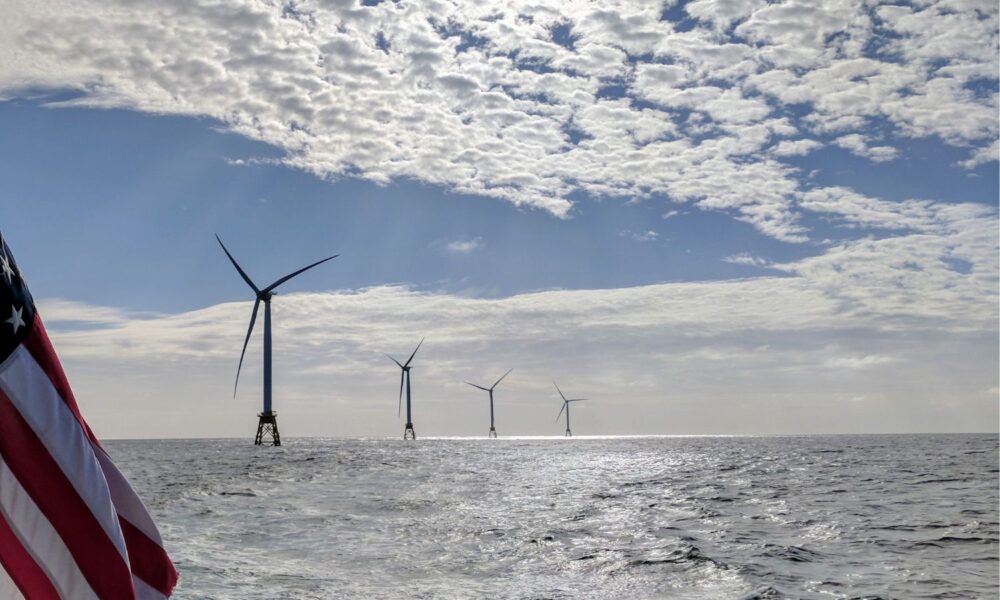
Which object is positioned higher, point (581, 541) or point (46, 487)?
point (46, 487)

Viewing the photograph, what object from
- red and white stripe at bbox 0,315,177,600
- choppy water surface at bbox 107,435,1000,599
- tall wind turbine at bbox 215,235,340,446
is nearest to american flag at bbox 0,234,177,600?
red and white stripe at bbox 0,315,177,600

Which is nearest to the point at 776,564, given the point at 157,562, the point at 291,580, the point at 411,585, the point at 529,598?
the point at 529,598

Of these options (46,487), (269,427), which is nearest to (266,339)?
(269,427)

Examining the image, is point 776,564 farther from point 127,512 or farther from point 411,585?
point 127,512

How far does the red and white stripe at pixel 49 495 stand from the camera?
5824 millimetres

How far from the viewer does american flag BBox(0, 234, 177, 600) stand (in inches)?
228

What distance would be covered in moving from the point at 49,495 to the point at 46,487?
0.06 meters

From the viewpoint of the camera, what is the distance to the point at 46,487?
5.95 meters

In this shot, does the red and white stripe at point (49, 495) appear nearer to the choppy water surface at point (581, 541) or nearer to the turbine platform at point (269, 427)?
the choppy water surface at point (581, 541)

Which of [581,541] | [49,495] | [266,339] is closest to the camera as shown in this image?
[49,495]

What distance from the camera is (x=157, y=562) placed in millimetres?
7020

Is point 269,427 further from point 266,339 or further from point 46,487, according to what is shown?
point 46,487

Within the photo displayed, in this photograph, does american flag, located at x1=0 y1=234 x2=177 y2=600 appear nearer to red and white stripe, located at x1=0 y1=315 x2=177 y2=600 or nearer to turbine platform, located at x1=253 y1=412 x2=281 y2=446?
red and white stripe, located at x1=0 y1=315 x2=177 y2=600

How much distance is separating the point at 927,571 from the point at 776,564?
396 cm
